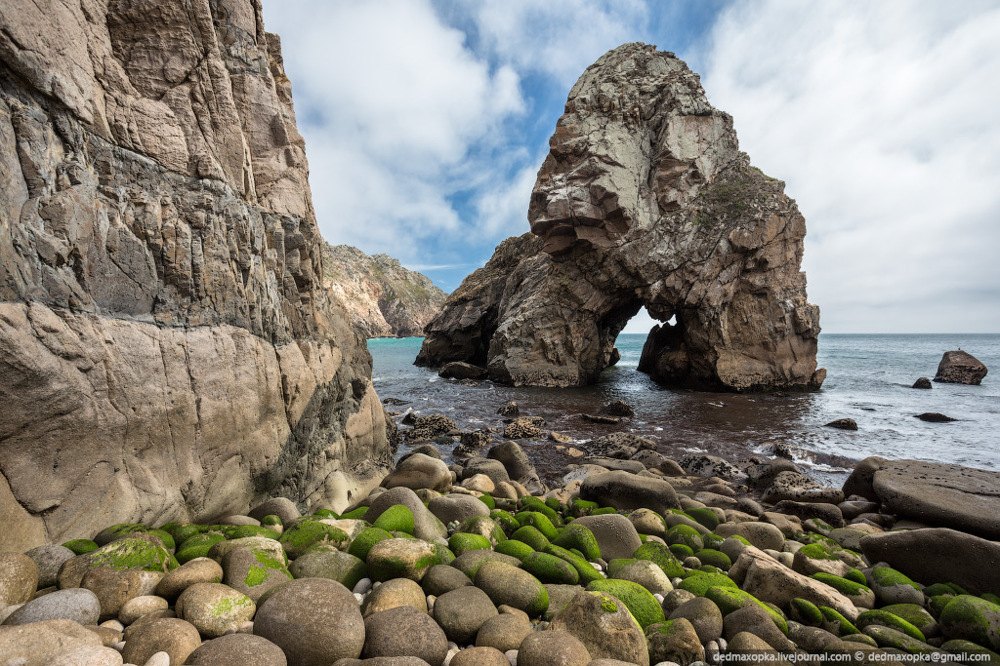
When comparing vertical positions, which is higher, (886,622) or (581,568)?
(581,568)

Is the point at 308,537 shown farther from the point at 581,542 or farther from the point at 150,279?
the point at 150,279

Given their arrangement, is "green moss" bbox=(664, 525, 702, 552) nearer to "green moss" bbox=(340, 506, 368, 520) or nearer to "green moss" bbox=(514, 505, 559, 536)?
"green moss" bbox=(514, 505, 559, 536)

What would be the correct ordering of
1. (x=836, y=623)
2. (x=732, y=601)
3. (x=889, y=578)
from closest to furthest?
(x=732, y=601)
(x=836, y=623)
(x=889, y=578)

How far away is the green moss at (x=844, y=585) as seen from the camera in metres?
4.73

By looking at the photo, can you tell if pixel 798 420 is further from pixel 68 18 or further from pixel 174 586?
pixel 68 18

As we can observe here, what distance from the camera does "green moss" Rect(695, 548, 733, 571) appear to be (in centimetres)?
547

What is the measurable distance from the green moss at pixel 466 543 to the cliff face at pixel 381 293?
110 m

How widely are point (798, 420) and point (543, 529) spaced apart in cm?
1739

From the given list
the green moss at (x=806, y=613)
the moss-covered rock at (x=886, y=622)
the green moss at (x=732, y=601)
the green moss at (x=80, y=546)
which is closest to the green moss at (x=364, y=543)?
the green moss at (x=80, y=546)

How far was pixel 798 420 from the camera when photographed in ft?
58.3

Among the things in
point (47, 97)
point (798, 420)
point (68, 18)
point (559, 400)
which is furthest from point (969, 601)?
point (559, 400)

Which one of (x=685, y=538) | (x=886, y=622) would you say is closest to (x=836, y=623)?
(x=886, y=622)

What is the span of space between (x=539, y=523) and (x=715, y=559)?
240 centimetres

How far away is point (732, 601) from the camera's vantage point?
3834 mm
